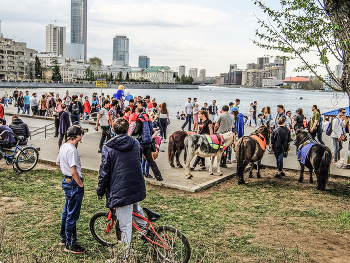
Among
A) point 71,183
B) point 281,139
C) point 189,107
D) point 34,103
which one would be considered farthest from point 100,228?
point 34,103

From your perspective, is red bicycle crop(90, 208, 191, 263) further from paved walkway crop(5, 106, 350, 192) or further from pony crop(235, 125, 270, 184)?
pony crop(235, 125, 270, 184)

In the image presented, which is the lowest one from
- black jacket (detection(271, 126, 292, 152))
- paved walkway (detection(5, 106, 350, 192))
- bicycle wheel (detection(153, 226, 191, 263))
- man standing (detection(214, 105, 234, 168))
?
paved walkway (detection(5, 106, 350, 192))

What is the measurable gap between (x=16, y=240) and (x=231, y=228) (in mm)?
3772

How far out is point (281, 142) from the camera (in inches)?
406

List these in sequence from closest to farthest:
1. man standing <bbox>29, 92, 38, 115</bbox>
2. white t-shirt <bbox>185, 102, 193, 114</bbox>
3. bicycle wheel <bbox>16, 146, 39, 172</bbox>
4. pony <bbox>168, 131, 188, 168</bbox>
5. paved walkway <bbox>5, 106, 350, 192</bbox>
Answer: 1. paved walkway <bbox>5, 106, 350, 192</bbox>
2. bicycle wheel <bbox>16, 146, 39, 172</bbox>
3. pony <bbox>168, 131, 188, 168</bbox>
4. white t-shirt <bbox>185, 102, 193, 114</bbox>
5. man standing <bbox>29, 92, 38, 115</bbox>

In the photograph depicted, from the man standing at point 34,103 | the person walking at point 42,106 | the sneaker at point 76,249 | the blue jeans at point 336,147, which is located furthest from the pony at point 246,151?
the man standing at point 34,103

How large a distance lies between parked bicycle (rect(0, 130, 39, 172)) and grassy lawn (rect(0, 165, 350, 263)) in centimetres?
31

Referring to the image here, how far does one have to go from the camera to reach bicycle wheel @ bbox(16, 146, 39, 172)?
9.98 meters

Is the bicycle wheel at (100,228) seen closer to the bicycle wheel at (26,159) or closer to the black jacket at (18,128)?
the bicycle wheel at (26,159)

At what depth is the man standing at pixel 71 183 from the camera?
16.7 ft

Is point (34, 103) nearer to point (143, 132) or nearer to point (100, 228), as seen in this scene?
point (143, 132)

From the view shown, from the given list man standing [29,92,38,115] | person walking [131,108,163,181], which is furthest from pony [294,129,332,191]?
man standing [29,92,38,115]

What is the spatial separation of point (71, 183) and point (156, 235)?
1.53m

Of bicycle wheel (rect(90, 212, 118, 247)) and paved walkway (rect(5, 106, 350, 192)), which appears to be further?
paved walkway (rect(5, 106, 350, 192))
